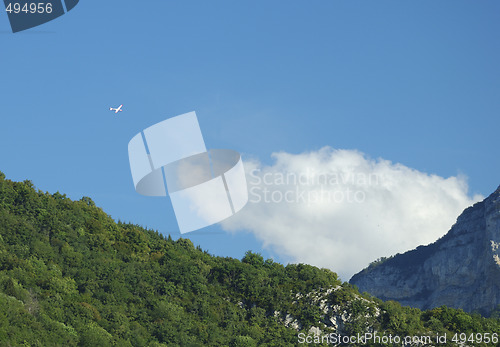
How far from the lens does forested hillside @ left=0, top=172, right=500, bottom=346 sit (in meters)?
87.9

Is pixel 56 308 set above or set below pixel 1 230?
below

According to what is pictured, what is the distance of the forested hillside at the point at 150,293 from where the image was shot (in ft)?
288

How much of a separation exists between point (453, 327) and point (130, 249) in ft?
162

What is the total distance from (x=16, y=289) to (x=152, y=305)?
19193mm

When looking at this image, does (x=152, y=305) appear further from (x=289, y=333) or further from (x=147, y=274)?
(x=289, y=333)

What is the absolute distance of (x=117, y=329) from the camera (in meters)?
87.9

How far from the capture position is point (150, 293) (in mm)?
101625

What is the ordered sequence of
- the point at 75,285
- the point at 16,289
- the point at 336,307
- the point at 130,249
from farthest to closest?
the point at 130,249 → the point at 336,307 → the point at 75,285 → the point at 16,289

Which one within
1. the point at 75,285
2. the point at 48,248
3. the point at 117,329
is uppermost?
the point at 48,248

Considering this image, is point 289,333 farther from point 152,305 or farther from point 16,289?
point 16,289

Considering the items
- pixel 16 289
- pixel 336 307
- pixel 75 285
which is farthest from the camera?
pixel 336 307

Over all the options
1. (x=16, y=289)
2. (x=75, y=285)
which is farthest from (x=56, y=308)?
(x=75, y=285)

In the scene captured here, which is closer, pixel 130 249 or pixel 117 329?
pixel 117 329

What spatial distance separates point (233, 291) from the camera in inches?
4296
